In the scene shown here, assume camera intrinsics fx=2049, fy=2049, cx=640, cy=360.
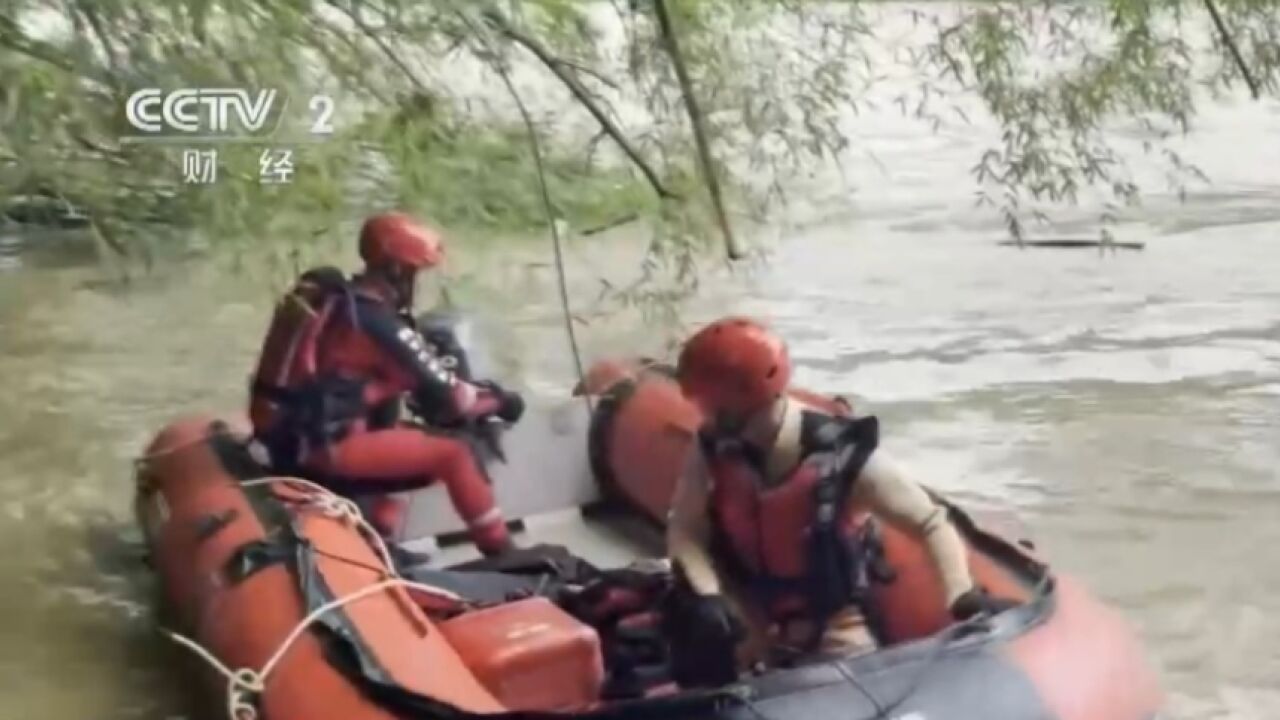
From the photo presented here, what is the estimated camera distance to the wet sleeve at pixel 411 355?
2.49 meters

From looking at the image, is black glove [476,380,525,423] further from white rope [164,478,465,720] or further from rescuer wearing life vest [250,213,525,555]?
white rope [164,478,465,720]

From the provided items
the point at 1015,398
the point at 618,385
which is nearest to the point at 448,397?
the point at 618,385

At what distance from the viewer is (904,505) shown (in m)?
1.89

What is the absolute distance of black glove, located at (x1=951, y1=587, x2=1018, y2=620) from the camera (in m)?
1.90

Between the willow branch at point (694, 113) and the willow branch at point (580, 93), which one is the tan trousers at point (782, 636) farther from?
the willow branch at point (694, 113)

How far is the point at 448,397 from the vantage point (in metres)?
2.55

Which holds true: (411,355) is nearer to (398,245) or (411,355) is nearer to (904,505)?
(398,245)

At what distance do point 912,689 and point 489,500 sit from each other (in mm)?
938

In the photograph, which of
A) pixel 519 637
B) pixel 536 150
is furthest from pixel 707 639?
pixel 536 150

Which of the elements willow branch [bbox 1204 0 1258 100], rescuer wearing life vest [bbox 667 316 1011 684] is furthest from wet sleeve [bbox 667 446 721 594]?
willow branch [bbox 1204 0 1258 100]

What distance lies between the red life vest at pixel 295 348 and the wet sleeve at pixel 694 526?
0.69 metres

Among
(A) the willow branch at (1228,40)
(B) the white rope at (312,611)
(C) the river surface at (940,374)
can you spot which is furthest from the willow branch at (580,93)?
(A) the willow branch at (1228,40)

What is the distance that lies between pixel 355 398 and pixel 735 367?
0.82m

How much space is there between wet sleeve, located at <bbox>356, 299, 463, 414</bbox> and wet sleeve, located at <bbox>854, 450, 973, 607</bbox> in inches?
31.2
